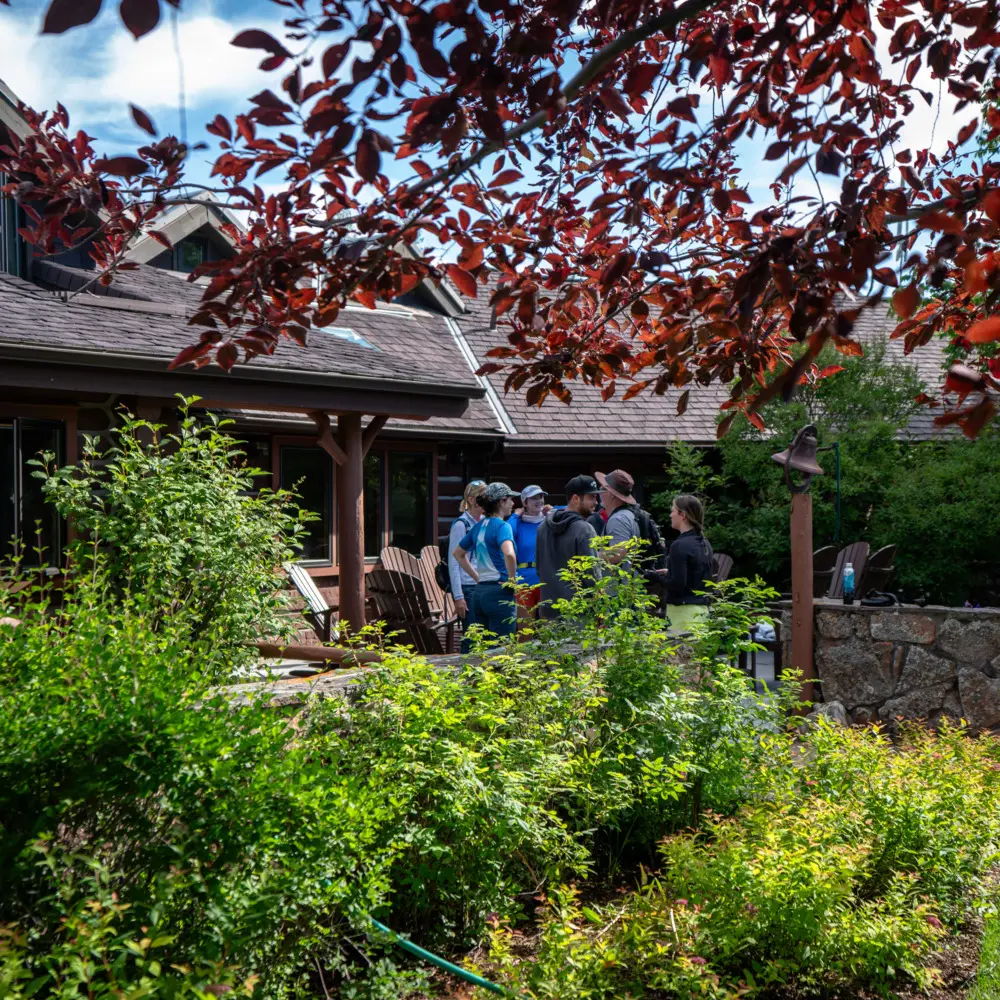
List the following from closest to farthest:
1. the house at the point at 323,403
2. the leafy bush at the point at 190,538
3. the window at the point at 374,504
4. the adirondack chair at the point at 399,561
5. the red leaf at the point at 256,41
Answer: the red leaf at the point at 256,41
the leafy bush at the point at 190,538
the house at the point at 323,403
the adirondack chair at the point at 399,561
the window at the point at 374,504

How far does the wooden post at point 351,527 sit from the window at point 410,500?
3.99m

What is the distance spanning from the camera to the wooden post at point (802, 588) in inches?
297

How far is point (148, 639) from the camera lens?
3.60 meters

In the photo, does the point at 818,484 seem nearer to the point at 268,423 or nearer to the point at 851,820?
the point at 268,423

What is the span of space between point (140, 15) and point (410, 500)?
1188 centimetres

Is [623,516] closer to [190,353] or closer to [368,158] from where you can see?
[190,353]

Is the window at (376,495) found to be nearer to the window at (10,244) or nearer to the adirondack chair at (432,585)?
the adirondack chair at (432,585)

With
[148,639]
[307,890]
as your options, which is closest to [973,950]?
[307,890]

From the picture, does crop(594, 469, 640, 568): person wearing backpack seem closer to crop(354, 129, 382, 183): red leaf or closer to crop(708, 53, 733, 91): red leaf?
crop(708, 53, 733, 91): red leaf

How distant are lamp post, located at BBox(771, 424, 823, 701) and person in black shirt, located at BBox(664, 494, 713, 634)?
122 centimetres

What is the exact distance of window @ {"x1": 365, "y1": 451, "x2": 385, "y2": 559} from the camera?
42.4 ft

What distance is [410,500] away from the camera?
44.5 feet

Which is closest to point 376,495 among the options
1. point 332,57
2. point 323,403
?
point 323,403

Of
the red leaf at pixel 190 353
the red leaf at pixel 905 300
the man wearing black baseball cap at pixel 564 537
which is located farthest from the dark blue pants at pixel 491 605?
the red leaf at pixel 905 300
